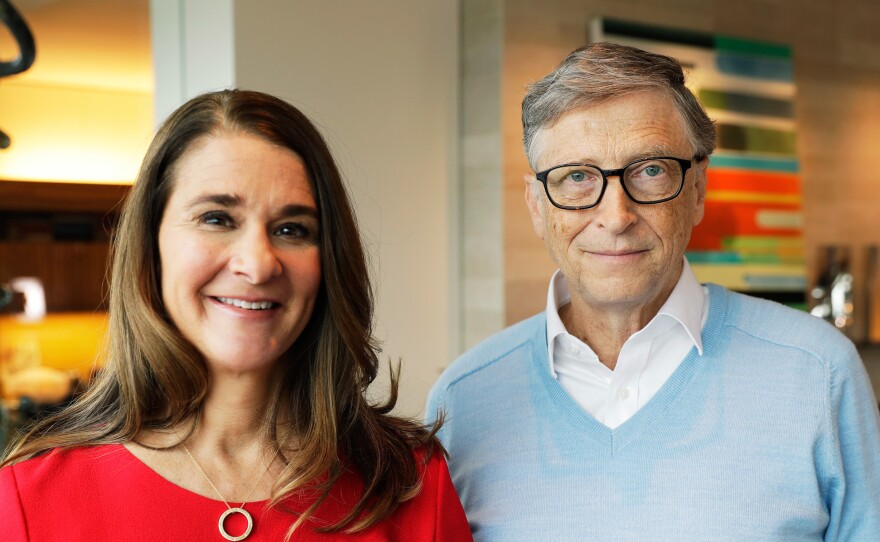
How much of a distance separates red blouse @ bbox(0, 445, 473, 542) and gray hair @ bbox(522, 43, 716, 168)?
0.72 m

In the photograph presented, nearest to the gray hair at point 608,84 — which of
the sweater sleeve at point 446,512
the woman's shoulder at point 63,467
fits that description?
the sweater sleeve at point 446,512

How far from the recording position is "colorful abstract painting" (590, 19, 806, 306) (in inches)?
151

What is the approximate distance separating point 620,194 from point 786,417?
0.43 meters

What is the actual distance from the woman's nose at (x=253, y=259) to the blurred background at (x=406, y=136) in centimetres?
105

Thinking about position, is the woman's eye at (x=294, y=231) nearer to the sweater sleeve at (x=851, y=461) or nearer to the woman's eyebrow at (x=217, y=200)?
the woman's eyebrow at (x=217, y=200)

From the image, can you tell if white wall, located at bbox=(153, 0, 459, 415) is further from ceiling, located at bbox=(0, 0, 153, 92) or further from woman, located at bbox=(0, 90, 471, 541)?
woman, located at bbox=(0, 90, 471, 541)

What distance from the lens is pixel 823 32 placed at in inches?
172

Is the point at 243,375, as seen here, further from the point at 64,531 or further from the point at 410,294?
the point at 410,294

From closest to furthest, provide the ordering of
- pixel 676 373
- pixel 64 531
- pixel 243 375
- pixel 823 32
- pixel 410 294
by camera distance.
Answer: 1. pixel 64 531
2. pixel 243 375
3. pixel 676 373
4. pixel 410 294
5. pixel 823 32

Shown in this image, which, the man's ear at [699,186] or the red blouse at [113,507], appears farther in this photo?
the man's ear at [699,186]

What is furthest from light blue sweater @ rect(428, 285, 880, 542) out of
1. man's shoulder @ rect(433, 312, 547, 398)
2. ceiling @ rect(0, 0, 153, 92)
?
ceiling @ rect(0, 0, 153, 92)

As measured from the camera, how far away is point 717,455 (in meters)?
1.53

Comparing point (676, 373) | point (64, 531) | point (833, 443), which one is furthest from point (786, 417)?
point (64, 531)

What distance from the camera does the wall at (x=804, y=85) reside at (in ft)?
11.0
